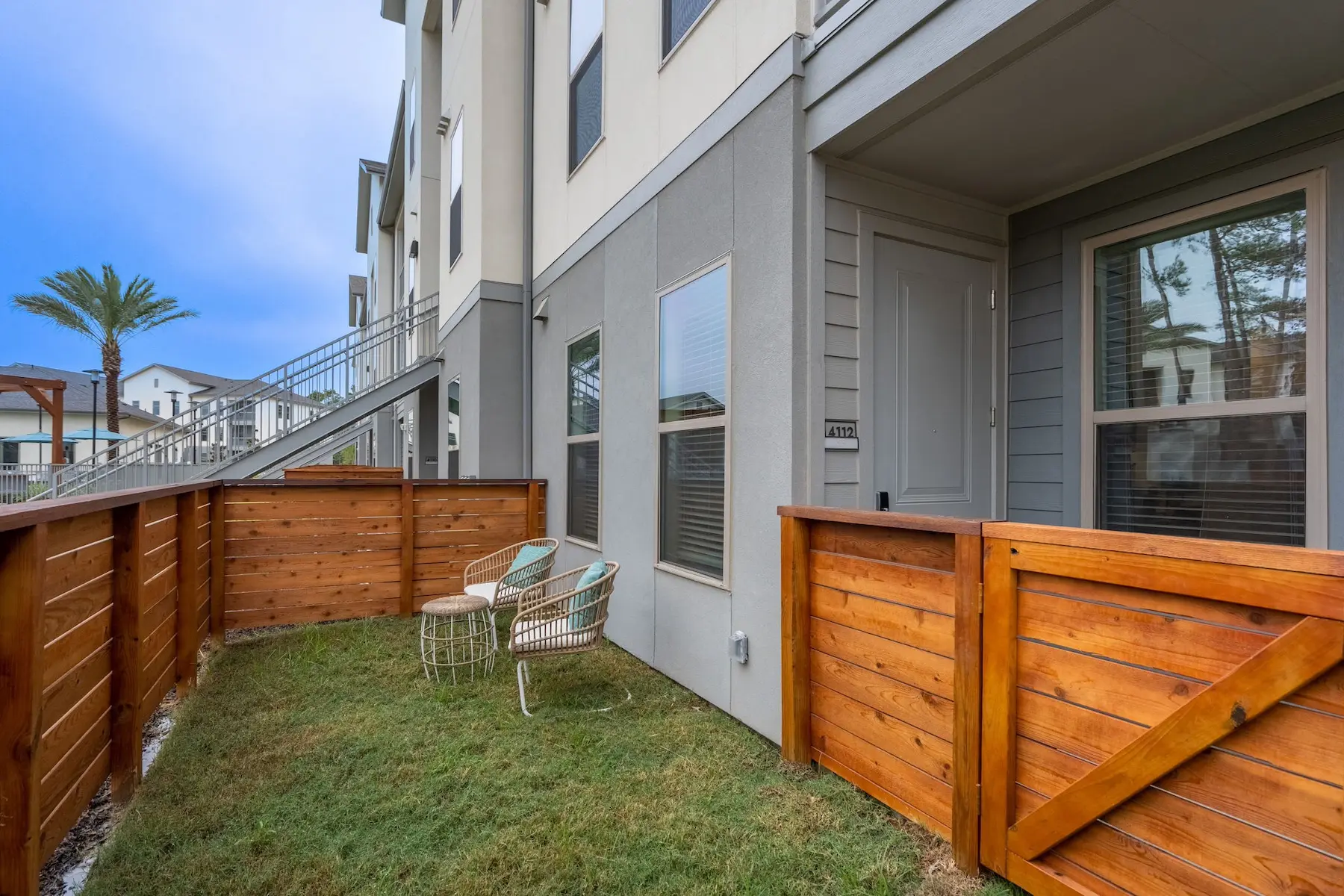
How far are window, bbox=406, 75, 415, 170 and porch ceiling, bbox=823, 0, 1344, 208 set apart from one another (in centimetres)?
1164

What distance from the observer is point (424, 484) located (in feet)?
19.3

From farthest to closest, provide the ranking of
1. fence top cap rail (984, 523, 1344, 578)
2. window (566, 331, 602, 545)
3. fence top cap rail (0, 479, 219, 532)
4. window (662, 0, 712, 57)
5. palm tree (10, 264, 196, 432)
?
palm tree (10, 264, 196, 432)
window (566, 331, 602, 545)
window (662, 0, 712, 57)
fence top cap rail (0, 479, 219, 532)
fence top cap rail (984, 523, 1344, 578)

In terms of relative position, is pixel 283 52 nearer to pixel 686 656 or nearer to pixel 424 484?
pixel 424 484

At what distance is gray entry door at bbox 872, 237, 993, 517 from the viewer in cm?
326

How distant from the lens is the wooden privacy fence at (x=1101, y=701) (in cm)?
138

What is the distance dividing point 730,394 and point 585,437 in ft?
7.65

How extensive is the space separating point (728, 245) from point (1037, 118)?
1.50 m

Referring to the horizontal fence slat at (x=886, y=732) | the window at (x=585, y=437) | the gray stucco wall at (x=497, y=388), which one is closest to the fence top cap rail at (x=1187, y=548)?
the horizontal fence slat at (x=886, y=732)

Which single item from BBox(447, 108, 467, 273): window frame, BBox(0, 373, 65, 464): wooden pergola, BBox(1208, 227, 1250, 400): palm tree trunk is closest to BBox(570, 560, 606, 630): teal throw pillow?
BBox(1208, 227, 1250, 400): palm tree trunk

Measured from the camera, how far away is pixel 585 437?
18.1 ft

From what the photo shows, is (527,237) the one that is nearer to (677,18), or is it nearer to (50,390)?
(677,18)

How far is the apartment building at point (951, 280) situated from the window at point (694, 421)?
23 mm

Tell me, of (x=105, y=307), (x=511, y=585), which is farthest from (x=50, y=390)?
(x=511, y=585)

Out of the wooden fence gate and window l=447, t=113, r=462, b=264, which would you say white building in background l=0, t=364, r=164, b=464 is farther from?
the wooden fence gate
